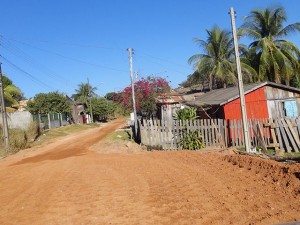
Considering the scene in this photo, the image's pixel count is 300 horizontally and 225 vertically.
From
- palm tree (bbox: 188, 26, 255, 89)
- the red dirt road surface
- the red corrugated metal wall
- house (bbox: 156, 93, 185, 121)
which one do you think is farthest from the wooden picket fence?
palm tree (bbox: 188, 26, 255, 89)

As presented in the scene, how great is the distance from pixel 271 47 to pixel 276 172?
2582cm

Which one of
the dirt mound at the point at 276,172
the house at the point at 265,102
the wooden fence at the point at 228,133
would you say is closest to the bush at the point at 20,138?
the wooden fence at the point at 228,133

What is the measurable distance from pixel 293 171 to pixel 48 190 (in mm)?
5651

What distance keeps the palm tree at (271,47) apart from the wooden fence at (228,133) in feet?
52.7

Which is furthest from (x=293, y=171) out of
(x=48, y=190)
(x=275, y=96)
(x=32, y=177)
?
(x=275, y=96)

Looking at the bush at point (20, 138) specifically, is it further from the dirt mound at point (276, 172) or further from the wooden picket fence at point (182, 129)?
the dirt mound at point (276, 172)

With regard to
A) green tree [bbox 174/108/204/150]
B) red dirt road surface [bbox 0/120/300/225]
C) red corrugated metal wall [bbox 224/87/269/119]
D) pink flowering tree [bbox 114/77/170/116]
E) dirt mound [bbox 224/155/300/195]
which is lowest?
red dirt road surface [bbox 0/120/300/225]

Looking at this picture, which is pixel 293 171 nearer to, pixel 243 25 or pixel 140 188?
pixel 140 188

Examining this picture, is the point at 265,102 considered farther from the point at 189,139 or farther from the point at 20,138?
the point at 20,138

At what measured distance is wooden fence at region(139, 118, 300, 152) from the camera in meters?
14.7

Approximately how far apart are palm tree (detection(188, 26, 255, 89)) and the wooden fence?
64.6ft

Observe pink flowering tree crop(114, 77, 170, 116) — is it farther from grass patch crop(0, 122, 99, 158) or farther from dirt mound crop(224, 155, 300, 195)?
dirt mound crop(224, 155, 300, 195)

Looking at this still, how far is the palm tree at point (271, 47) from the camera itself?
31.2 meters

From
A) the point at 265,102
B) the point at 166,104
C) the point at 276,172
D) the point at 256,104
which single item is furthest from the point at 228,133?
the point at 166,104
